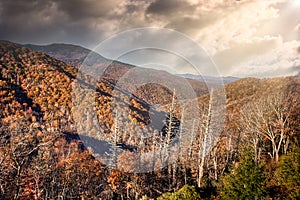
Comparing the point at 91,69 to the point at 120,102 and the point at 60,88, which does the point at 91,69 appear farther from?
the point at 120,102

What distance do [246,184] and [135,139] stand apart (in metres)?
38.1

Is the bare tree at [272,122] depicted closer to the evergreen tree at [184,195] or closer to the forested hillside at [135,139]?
the forested hillside at [135,139]

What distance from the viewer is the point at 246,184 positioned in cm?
1082

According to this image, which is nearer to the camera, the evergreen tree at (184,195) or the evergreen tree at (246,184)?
the evergreen tree at (184,195)

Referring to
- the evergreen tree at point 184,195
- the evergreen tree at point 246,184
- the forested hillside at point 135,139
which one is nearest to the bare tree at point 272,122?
the forested hillside at point 135,139

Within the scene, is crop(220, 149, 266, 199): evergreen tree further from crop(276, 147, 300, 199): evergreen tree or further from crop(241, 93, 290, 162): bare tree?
crop(241, 93, 290, 162): bare tree

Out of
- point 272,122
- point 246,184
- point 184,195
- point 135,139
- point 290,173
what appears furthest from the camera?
point 135,139

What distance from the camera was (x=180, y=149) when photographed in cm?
3597

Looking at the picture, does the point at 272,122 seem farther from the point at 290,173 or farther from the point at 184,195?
the point at 184,195

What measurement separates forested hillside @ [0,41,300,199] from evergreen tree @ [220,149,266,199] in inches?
1.6

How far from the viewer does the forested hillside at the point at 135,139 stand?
13672 mm

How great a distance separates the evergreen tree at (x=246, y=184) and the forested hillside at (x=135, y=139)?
41 millimetres

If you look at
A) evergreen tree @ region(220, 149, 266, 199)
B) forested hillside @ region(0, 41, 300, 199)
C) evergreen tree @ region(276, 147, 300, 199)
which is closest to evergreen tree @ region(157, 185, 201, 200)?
forested hillside @ region(0, 41, 300, 199)

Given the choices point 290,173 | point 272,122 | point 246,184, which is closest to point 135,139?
point 272,122
